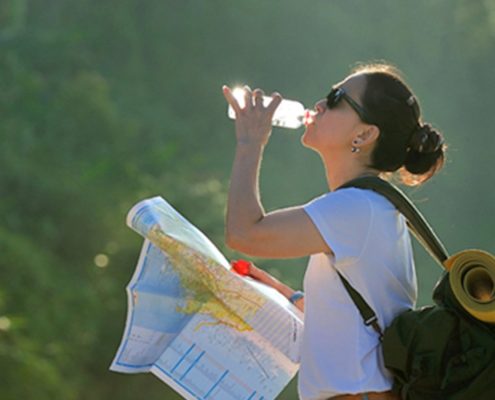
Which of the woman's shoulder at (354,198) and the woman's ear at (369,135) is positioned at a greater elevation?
the woman's ear at (369,135)

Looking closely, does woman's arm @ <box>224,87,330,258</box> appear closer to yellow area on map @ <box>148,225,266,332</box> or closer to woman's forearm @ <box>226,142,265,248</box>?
woman's forearm @ <box>226,142,265,248</box>

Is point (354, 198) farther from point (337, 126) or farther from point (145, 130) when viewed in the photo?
point (145, 130)

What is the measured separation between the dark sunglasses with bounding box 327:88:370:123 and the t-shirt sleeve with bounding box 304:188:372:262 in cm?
22

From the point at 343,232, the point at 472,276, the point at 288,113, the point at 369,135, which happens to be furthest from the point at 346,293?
the point at 288,113

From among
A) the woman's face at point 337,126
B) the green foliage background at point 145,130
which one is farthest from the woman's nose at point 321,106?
the green foliage background at point 145,130

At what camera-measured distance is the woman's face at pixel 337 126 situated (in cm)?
189

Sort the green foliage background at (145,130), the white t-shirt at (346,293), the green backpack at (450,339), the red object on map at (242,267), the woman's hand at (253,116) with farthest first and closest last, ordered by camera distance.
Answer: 1. the green foliage background at (145,130)
2. the red object on map at (242,267)
3. the woman's hand at (253,116)
4. the white t-shirt at (346,293)
5. the green backpack at (450,339)

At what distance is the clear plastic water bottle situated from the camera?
6.28 ft

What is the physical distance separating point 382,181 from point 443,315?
30 cm

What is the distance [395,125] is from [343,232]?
29 centimetres

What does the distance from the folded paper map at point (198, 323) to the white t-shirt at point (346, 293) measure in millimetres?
181

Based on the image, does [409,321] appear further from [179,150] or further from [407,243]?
[179,150]

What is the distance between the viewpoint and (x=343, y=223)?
68.5 inches

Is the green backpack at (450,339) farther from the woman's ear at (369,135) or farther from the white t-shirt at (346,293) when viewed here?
the woman's ear at (369,135)
